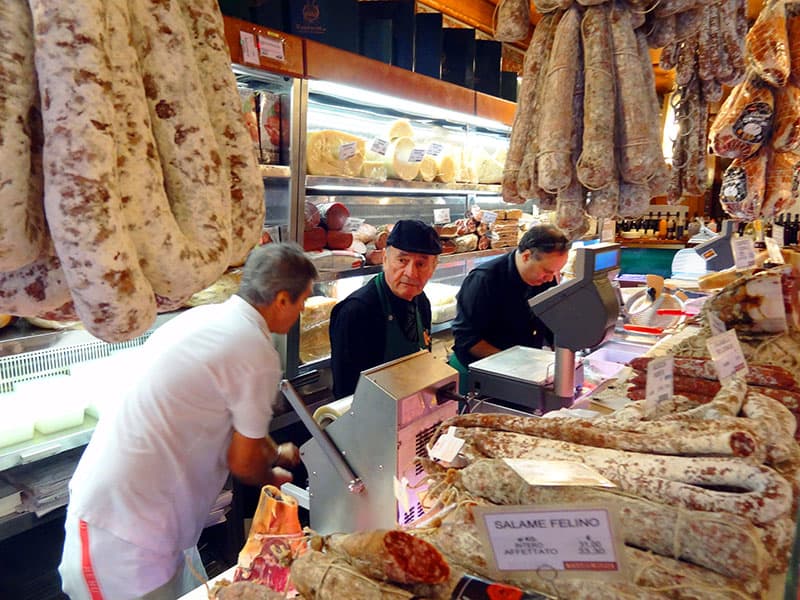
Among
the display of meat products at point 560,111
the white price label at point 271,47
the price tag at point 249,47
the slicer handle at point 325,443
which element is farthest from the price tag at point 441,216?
the slicer handle at point 325,443

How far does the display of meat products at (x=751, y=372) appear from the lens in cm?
180

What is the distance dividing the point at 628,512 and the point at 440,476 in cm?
43

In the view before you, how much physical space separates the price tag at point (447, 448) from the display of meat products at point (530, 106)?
0.91m

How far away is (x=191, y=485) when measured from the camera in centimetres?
237

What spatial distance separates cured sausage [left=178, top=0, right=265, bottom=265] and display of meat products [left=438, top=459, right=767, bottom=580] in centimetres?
68

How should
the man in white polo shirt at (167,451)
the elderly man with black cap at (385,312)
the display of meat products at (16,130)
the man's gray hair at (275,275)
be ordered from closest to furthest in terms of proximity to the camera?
the display of meat products at (16,130), the man in white polo shirt at (167,451), the man's gray hair at (275,275), the elderly man with black cap at (385,312)

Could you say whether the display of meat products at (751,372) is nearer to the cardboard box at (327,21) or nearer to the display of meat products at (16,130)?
the display of meat products at (16,130)

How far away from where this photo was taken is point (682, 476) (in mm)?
1210

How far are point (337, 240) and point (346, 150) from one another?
0.59m

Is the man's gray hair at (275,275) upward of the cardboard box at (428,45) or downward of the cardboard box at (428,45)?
downward

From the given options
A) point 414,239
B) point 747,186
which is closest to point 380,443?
point 414,239

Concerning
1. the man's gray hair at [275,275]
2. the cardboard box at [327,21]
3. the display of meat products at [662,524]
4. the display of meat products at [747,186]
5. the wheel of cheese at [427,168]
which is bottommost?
the display of meat products at [662,524]

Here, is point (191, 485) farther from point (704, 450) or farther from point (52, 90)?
point (52, 90)

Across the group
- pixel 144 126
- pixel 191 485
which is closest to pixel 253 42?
pixel 191 485
